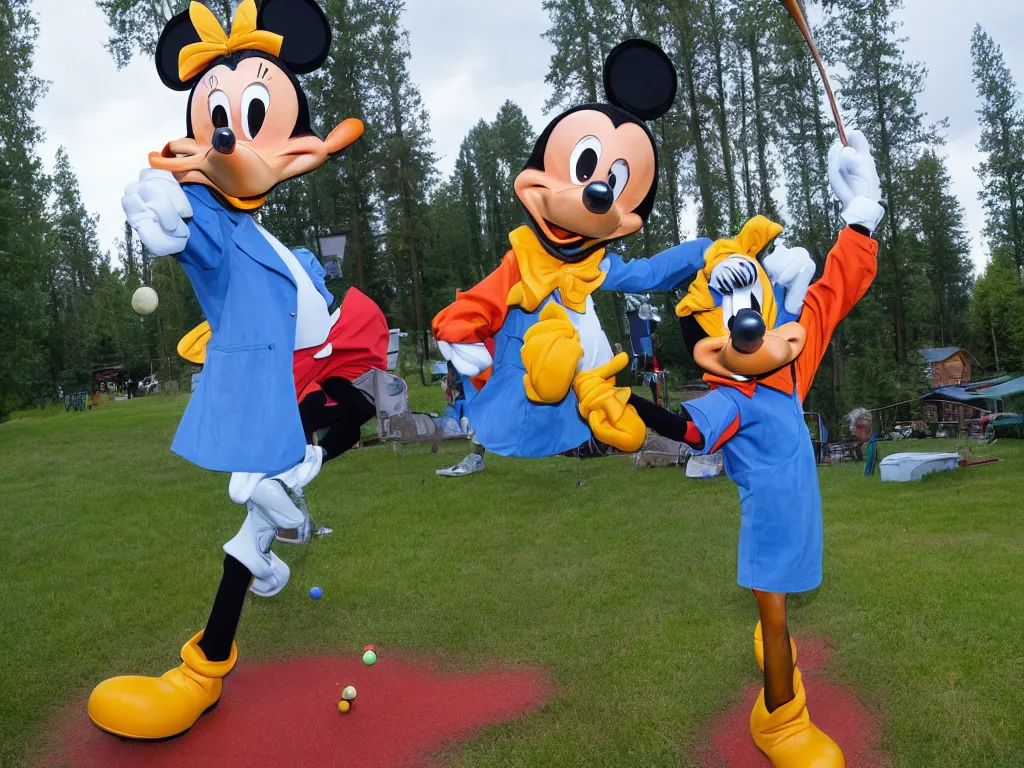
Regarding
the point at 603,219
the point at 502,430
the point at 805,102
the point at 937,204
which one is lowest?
the point at 502,430

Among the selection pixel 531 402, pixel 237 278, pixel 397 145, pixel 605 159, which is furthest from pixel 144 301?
pixel 397 145

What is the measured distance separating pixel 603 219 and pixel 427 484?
656 centimetres

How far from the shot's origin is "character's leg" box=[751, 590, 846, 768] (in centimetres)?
309

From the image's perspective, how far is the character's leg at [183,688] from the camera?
343cm

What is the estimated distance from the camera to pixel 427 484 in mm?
9234

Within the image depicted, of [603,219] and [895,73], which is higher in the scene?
[895,73]

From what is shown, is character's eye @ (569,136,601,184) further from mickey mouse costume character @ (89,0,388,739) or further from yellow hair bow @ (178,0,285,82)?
yellow hair bow @ (178,0,285,82)

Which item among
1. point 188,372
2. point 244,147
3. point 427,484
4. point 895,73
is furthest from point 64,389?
point 244,147

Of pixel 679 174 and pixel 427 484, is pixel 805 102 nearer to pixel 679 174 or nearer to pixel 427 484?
pixel 679 174

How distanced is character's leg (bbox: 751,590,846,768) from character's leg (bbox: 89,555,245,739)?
7.31 feet

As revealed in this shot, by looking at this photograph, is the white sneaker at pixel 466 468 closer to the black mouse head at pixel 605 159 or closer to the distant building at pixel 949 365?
the black mouse head at pixel 605 159

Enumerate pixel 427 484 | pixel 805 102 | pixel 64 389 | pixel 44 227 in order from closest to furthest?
pixel 427 484
pixel 805 102
pixel 44 227
pixel 64 389

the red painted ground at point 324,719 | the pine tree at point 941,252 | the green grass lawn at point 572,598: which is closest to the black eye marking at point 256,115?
the red painted ground at point 324,719

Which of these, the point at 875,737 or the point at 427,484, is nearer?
the point at 875,737
